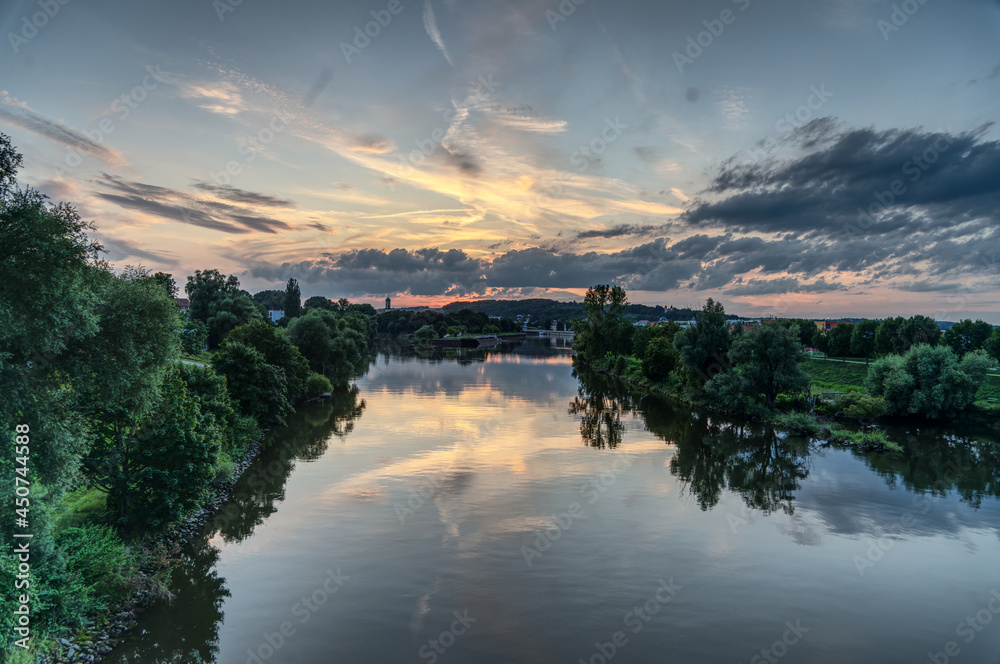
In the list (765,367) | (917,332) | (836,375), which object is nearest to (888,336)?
(917,332)

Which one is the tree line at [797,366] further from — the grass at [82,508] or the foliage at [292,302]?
the foliage at [292,302]

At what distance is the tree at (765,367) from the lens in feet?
162

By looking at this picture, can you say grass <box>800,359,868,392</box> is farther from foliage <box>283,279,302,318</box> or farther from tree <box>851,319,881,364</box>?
foliage <box>283,279,302,318</box>

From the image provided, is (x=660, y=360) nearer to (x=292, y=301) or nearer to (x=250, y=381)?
(x=250, y=381)

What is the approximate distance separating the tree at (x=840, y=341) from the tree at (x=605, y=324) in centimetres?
3362

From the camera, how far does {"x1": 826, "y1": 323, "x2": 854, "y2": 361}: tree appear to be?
89.6 meters

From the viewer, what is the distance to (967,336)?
7625 centimetres

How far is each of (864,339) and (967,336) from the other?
40.8 feet

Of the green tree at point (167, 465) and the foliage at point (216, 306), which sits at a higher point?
the foliage at point (216, 306)

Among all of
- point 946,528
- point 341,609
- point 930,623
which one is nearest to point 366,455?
point 341,609

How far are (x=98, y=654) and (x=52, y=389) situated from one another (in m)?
7.75

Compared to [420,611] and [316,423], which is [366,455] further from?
[420,611]

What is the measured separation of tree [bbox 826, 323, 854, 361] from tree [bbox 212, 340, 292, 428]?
88.8 meters

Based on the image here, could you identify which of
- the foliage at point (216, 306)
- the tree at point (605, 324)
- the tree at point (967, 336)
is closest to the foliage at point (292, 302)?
the foliage at point (216, 306)
